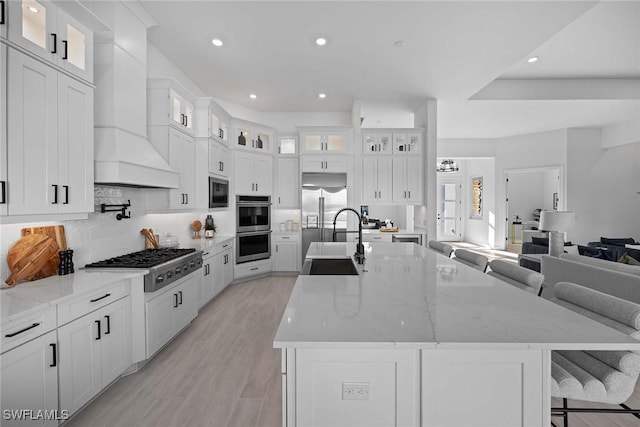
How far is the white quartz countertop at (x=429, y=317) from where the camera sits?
99 cm

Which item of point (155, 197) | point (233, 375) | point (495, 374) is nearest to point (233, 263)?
point (155, 197)

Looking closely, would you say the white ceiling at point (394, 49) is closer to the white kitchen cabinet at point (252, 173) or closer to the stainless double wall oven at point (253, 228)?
the white kitchen cabinet at point (252, 173)

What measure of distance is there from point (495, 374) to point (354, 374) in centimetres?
49

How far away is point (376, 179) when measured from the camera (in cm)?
560

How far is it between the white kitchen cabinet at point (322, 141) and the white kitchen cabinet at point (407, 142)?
0.96m

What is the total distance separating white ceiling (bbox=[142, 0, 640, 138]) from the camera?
2.91 m

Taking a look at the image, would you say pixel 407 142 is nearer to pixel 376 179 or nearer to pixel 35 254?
pixel 376 179

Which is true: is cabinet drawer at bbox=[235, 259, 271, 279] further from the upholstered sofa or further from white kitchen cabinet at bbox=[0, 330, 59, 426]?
the upholstered sofa

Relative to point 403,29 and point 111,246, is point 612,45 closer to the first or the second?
point 403,29

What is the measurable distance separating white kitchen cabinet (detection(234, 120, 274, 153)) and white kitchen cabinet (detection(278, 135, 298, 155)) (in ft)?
0.64

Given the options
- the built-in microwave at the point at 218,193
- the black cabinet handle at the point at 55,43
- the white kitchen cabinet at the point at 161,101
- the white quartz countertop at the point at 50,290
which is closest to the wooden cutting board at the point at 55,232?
the white quartz countertop at the point at 50,290

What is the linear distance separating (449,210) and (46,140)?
11.2m

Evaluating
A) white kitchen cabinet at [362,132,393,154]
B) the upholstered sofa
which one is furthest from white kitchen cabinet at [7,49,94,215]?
white kitchen cabinet at [362,132,393,154]

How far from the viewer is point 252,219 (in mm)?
5332
